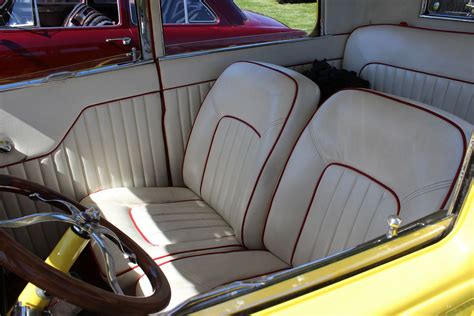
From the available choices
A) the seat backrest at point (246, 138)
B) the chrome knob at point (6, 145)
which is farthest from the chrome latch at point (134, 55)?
the chrome knob at point (6, 145)

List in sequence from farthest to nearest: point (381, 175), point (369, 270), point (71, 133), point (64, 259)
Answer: point (71, 133), point (381, 175), point (64, 259), point (369, 270)

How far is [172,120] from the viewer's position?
199cm

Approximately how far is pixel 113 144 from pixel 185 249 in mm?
586

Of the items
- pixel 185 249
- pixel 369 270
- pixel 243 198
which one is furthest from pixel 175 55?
pixel 369 270

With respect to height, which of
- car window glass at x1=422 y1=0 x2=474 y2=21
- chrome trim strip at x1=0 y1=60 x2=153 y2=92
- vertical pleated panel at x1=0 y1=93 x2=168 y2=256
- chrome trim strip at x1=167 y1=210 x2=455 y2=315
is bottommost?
vertical pleated panel at x1=0 y1=93 x2=168 y2=256

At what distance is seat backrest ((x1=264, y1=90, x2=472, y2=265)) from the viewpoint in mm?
1153

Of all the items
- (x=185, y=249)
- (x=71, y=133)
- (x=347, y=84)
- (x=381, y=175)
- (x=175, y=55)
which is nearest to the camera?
(x=381, y=175)

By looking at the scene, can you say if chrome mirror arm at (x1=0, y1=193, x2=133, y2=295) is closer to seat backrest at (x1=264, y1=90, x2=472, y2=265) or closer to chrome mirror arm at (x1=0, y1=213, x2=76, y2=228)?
chrome mirror arm at (x1=0, y1=213, x2=76, y2=228)

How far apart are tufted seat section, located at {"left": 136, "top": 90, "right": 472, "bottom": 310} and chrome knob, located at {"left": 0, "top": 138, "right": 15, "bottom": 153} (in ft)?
2.28

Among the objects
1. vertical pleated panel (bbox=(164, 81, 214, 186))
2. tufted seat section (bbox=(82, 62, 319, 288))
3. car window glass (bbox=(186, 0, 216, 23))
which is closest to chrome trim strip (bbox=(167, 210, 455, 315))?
tufted seat section (bbox=(82, 62, 319, 288))

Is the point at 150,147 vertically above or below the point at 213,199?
above

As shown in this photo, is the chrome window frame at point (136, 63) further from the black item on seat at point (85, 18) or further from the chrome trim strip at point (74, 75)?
the black item on seat at point (85, 18)

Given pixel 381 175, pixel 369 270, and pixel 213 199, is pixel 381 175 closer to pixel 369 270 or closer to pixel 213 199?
pixel 369 270

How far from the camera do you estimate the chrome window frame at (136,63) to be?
168 centimetres
